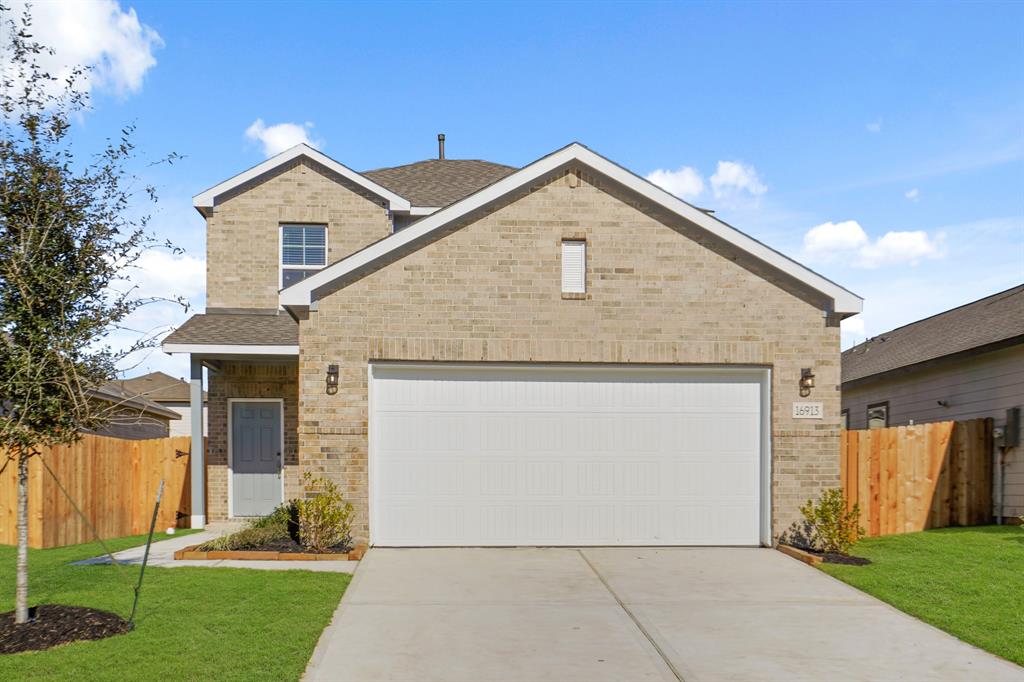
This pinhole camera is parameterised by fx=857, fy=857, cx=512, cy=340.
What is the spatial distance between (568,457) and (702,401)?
6.82ft

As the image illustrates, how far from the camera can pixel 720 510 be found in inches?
479

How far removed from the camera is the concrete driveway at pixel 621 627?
21.6 ft

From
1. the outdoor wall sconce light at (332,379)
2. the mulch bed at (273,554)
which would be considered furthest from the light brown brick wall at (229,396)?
the mulch bed at (273,554)

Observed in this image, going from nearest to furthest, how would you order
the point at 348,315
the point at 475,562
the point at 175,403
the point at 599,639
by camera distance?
the point at 599,639
the point at 475,562
the point at 348,315
the point at 175,403

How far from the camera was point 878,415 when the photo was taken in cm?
2034

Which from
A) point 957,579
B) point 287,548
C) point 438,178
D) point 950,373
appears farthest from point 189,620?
point 950,373

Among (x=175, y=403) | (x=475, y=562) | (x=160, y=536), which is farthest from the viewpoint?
(x=175, y=403)

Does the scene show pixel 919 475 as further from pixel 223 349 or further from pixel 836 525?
pixel 223 349

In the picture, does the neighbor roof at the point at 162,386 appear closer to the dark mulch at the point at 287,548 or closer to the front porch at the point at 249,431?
the front porch at the point at 249,431

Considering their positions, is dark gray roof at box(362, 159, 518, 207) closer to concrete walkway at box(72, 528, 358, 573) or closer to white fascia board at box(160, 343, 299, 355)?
white fascia board at box(160, 343, 299, 355)

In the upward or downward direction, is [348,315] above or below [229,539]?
above

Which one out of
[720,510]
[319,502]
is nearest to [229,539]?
[319,502]

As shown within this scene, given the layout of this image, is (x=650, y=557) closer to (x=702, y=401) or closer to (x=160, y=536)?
(x=702, y=401)

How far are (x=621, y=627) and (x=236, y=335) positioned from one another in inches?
363
